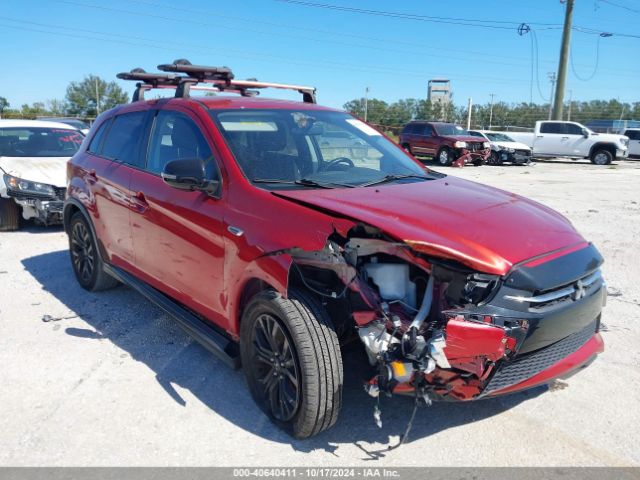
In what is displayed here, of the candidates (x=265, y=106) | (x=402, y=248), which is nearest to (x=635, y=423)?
(x=402, y=248)

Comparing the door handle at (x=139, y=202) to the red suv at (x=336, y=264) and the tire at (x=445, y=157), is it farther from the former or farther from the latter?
the tire at (x=445, y=157)

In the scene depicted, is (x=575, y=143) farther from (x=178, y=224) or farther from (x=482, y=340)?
(x=482, y=340)

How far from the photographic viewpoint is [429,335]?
2527 mm

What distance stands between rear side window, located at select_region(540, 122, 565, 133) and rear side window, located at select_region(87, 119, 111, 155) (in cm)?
2372

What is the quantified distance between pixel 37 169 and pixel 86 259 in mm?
3428

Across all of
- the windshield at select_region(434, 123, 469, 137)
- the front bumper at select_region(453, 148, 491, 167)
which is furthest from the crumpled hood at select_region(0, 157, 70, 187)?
the windshield at select_region(434, 123, 469, 137)

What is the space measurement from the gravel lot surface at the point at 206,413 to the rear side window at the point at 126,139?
139 cm

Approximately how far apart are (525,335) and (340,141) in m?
2.09

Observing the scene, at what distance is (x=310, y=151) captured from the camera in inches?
150

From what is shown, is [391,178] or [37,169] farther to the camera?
[37,169]

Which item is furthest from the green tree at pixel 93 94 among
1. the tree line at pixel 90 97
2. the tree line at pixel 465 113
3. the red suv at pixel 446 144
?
the red suv at pixel 446 144

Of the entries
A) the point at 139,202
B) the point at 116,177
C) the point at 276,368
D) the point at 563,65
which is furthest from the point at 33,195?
the point at 563,65

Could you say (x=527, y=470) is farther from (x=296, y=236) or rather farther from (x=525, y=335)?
(x=296, y=236)

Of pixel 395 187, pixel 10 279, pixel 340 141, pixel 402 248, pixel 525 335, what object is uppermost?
pixel 340 141
